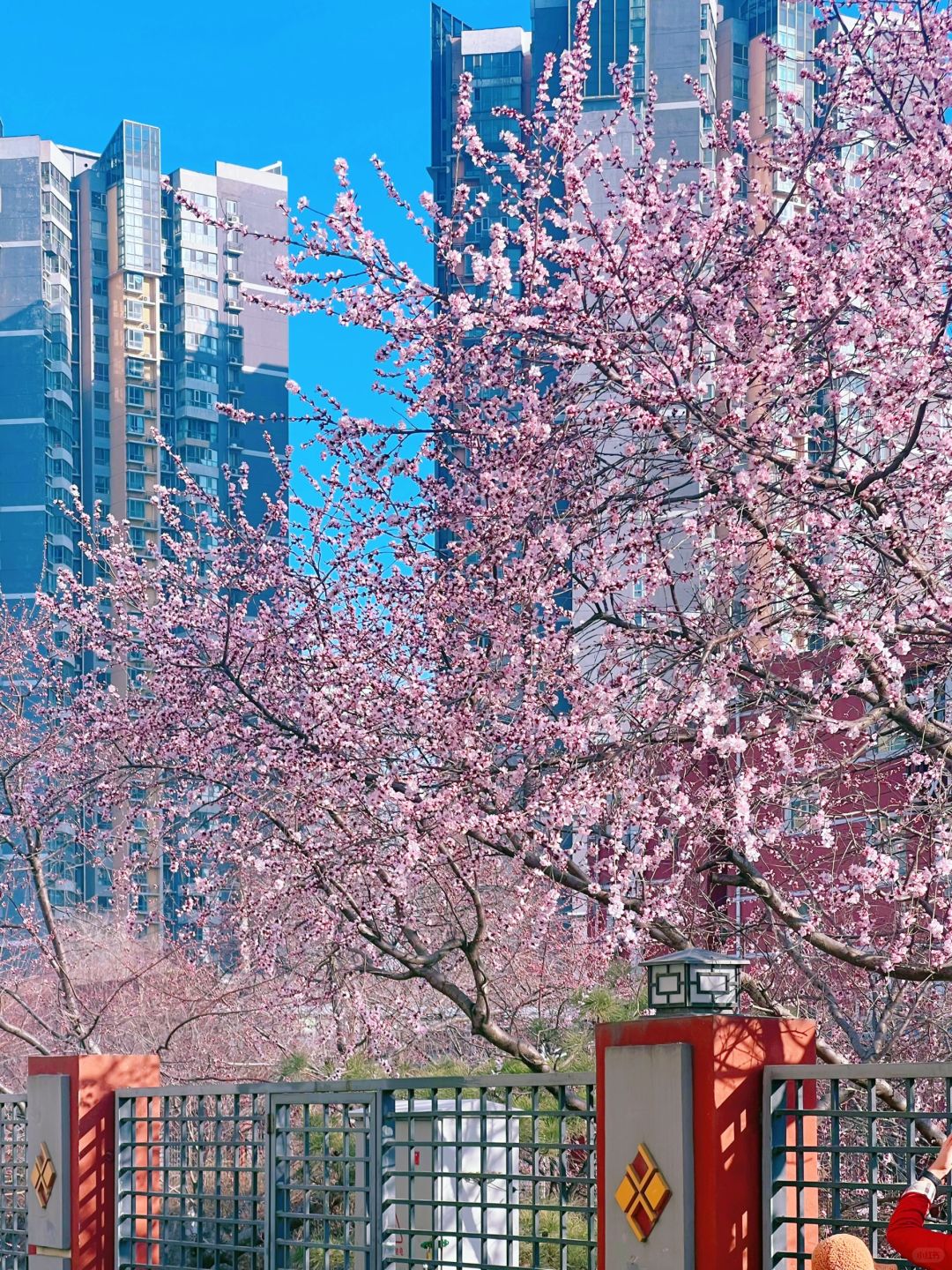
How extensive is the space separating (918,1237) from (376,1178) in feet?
10.2

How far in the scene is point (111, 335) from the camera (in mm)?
93062

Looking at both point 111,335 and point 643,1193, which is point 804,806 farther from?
point 111,335

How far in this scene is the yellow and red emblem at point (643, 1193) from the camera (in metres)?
4.68

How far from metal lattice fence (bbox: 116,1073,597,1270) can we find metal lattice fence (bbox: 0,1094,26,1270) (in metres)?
0.84

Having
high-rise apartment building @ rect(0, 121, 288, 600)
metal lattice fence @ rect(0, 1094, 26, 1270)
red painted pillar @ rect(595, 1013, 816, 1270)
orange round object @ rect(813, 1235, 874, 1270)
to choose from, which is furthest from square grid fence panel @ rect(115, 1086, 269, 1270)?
high-rise apartment building @ rect(0, 121, 288, 600)

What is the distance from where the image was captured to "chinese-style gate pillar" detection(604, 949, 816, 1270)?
15.0 feet

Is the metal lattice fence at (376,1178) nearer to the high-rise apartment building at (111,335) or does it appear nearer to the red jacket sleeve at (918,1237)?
the red jacket sleeve at (918,1237)

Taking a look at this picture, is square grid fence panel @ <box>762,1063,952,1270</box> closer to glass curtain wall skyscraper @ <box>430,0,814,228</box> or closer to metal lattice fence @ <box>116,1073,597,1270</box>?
metal lattice fence @ <box>116,1073,597,1270</box>

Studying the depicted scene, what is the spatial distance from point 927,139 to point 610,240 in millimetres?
1438

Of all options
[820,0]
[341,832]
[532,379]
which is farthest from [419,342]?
[341,832]

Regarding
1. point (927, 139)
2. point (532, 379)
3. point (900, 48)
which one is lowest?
point (532, 379)

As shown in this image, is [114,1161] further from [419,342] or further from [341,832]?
[419,342]

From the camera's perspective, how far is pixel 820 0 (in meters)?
6.96

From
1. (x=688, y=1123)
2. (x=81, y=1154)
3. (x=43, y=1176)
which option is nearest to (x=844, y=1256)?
(x=688, y=1123)
